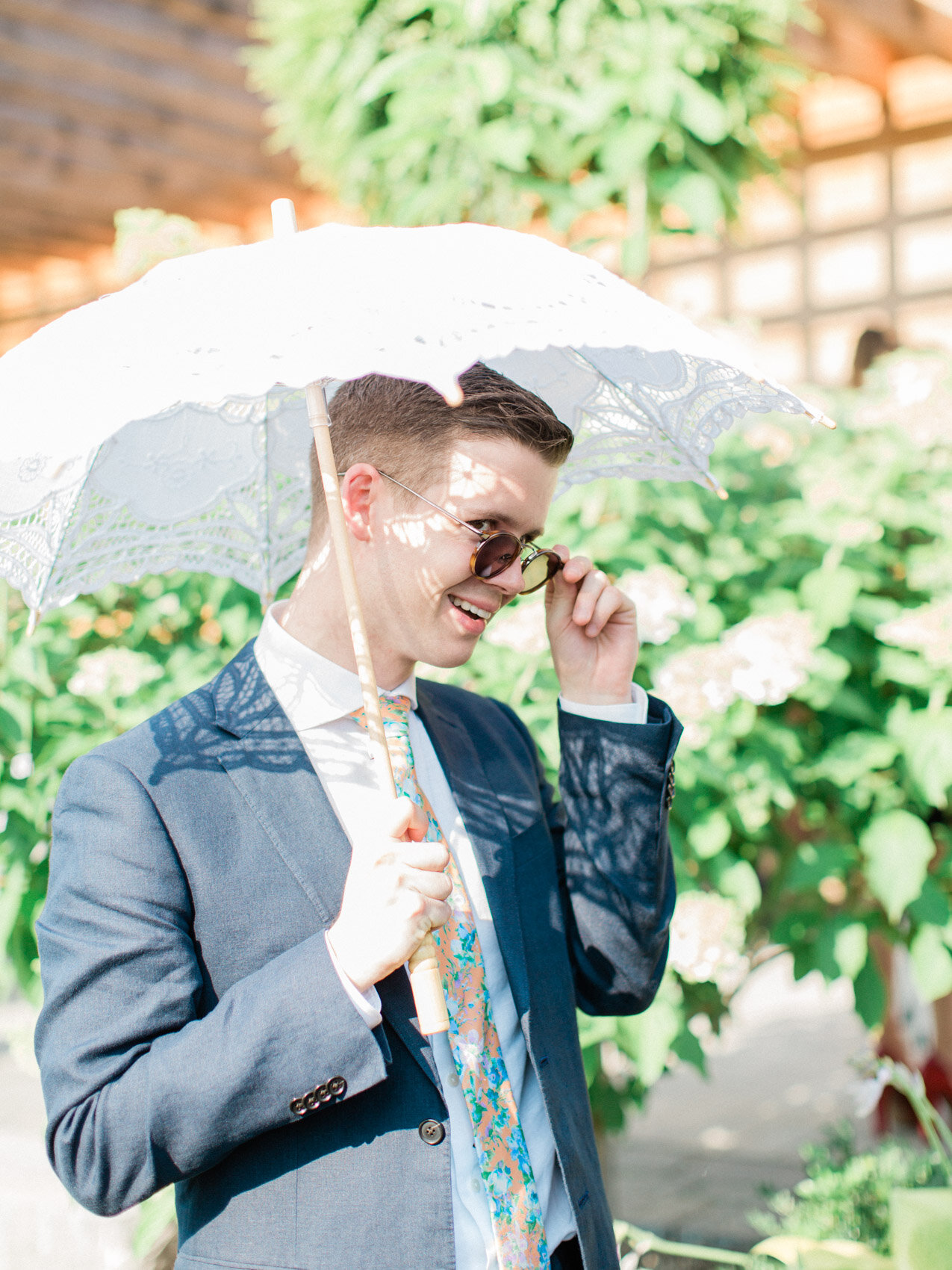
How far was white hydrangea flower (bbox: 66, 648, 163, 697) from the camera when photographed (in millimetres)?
2523

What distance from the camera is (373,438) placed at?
1.41 metres

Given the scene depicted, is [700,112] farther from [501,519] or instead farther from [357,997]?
[357,997]

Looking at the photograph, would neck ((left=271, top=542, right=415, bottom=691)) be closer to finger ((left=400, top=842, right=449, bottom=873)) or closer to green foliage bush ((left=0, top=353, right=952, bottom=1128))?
finger ((left=400, top=842, right=449, bottom=873))

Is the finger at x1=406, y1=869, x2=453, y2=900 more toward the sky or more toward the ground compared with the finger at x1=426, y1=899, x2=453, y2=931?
more toward the sky

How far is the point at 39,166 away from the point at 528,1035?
6.92m

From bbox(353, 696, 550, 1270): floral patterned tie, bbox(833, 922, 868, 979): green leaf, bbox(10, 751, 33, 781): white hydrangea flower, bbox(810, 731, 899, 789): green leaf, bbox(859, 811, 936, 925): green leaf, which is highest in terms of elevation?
bbox(353, 696, 550, 1270): floral patterned tie

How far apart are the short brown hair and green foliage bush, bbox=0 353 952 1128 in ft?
3.36

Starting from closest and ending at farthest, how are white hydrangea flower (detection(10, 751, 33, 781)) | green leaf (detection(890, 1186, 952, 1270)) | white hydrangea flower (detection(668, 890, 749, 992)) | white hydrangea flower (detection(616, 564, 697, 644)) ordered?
1. green leaf (detection(890, 1186, 952, 1270))
2. white hydrangea flower (detection(668, 890, 749, 992))
3. white hydrangea flower (detection(616, 564, 697, 644))
4. white hydrangea flower (detection(10, 751, 33, 781))

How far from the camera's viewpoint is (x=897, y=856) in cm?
256

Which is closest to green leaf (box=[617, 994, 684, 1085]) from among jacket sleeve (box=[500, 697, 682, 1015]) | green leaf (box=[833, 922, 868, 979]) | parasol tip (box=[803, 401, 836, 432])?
green leaf (box=[833, 922, 868, 979])

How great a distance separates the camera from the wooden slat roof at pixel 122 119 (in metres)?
5.38

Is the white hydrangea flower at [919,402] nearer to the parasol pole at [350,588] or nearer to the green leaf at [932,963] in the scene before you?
the green leaf at [932,963]

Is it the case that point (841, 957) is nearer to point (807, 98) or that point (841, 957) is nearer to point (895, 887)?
point (895, 887)

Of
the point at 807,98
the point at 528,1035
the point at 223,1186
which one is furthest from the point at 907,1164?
the point at 807,98
